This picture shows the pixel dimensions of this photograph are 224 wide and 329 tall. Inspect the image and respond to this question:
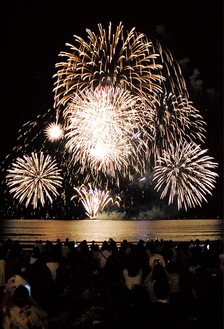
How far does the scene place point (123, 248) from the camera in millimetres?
18516

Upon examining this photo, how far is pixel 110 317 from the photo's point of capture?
8.20 meters

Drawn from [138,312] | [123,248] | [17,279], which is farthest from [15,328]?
[123,248]

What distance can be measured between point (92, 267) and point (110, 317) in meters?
5.64

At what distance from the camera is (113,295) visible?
815 cm

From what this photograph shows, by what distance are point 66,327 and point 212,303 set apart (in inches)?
103

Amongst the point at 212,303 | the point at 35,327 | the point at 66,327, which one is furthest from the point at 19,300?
the point at 212,303

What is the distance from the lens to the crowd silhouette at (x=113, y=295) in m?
7.06

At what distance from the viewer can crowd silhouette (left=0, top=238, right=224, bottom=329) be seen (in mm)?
7059

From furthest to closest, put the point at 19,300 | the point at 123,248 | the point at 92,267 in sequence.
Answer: the point at 123,248 < the point at 92,267 < the point at 19,300

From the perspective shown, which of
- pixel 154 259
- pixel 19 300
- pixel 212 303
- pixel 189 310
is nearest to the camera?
pixel 19 300

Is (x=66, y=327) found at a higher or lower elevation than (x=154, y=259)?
lower

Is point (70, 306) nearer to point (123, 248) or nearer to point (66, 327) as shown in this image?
point (66, 327)

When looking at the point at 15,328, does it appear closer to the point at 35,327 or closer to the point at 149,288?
the point at 35,327

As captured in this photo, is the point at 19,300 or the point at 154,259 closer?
the point at 19,300
